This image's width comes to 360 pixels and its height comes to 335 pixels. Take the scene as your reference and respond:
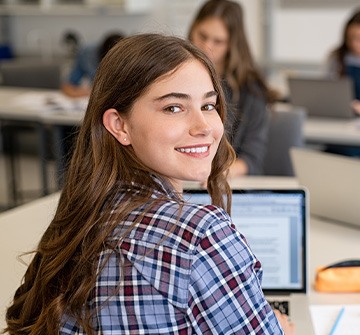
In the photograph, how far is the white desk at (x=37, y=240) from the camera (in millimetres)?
1914

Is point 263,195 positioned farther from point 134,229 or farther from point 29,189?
point 29,189

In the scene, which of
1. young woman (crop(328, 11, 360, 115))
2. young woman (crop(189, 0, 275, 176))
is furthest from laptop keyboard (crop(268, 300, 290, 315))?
→ young woman (crop(328, 11, 360, 115))

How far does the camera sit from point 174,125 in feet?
4.30

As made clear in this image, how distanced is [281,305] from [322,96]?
2581mm

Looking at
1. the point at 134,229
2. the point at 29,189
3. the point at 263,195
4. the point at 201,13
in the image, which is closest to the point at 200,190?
the point at 263,195

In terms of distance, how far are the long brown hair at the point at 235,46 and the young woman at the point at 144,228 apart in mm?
1629

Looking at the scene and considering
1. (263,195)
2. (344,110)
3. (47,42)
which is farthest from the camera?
(47,42)

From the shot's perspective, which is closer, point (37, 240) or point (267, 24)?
point (37, 240)

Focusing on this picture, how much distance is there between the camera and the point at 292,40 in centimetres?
651

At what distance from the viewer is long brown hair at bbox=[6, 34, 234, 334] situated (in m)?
1.27

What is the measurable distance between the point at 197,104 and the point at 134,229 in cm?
26

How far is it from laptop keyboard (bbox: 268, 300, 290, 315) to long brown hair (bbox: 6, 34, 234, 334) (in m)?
0.60

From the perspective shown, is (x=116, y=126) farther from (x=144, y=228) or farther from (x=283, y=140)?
(x=283, y=140)

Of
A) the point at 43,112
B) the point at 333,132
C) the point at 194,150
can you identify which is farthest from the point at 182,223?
the point at 43,112
